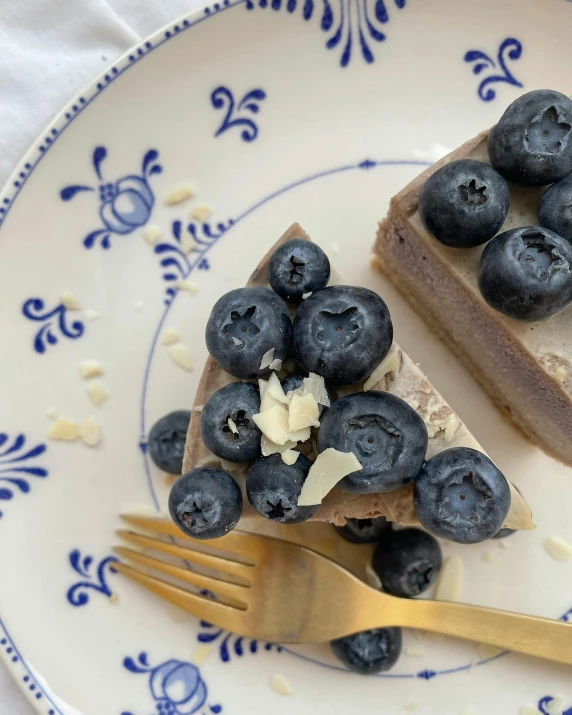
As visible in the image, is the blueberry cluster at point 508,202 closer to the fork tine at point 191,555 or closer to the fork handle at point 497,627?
the fork handle at point 497,627

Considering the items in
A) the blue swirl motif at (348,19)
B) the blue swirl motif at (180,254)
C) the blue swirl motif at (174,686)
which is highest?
the blue swirl motif at (348,19)

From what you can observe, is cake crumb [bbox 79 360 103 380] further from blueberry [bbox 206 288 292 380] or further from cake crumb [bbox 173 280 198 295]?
blueberry [bbox 206 288 292 380]

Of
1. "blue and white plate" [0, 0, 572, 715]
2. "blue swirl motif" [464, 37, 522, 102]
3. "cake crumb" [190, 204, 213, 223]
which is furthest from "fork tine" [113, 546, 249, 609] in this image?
"blue swirl motif" [464, 37, 522, 102]

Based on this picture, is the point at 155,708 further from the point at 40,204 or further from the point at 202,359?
the point at 40,204

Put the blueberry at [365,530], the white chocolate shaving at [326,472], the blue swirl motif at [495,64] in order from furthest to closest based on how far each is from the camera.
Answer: the blue swirl motif at [495,64], the blueberry at [365,530], the white chocolate shaving at [326,472]

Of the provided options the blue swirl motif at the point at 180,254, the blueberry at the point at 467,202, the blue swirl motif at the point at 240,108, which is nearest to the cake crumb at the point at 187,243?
the blue swirl motif at the point at 180,254
